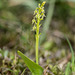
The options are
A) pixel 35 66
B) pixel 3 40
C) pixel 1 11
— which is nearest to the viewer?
pixel 35 66

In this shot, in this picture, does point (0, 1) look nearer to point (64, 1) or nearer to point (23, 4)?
point (23, 4)

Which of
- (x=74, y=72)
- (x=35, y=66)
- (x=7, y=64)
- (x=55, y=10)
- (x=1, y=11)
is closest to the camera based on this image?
(x=35, y=66)

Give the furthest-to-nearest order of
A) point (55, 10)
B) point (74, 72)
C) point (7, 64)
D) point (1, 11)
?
point (55, 10) → point (1, 11) → point (7, 64) → point (74, 72)

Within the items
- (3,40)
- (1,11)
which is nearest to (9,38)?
(3,40)

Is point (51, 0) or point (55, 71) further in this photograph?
point (51, 0)

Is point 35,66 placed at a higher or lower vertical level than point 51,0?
lower

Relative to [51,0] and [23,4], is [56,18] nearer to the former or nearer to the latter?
→ [51,0]

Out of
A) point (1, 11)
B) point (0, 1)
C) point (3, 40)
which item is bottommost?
point (3, 40)

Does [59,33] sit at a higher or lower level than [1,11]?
lower

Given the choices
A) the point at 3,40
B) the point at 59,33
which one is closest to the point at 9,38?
the point at 3,40
